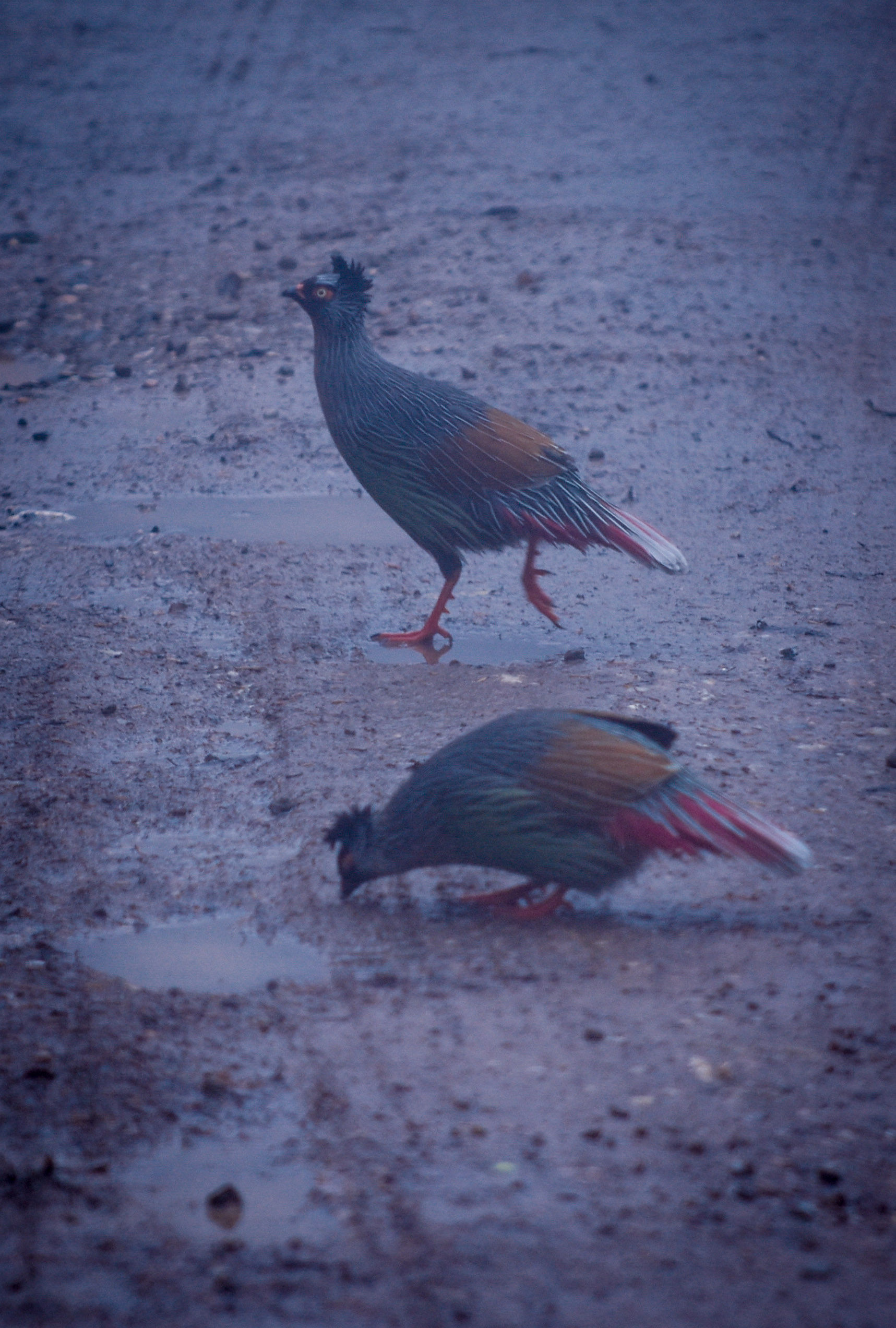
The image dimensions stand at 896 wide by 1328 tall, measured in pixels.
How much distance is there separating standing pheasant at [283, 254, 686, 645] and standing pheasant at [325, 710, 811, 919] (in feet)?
5.20

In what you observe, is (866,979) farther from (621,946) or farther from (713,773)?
(713,773)

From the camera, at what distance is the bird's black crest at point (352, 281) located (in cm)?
513

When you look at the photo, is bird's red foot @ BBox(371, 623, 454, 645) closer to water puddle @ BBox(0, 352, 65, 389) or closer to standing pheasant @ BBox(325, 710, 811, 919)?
standing pheasant @ BBox(325, 710, 811, 919)

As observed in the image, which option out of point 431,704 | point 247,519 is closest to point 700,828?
point 431,704

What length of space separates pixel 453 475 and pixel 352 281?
1.00 metres

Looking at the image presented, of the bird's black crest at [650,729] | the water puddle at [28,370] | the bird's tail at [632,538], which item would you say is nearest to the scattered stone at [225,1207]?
the bird's black crest at [650,729]

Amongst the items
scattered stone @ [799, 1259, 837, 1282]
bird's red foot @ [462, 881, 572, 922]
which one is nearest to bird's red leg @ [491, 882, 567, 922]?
bird's red foot @ [462, 881, 572, 922]

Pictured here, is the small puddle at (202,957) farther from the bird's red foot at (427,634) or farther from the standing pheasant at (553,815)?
the bird's red foot at (427,634)

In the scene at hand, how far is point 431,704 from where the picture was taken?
4.59 meters

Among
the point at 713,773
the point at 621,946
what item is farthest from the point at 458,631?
the point at 621,946

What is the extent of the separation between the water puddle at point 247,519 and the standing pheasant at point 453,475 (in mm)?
939

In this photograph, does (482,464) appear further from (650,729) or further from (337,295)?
(650,729)

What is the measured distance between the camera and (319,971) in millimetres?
3195

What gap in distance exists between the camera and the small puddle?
3191 mm
